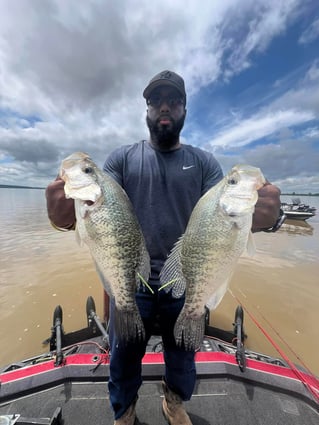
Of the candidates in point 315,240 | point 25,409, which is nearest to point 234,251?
point 25,409

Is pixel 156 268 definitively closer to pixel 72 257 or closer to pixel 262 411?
pixel 262 411

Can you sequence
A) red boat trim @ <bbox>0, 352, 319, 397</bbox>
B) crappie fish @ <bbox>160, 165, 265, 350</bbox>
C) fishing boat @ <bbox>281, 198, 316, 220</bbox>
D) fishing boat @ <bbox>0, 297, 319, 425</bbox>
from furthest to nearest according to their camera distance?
1. fishing boat @ <bbox>281, 198, 316, 220</bbox>
2. red boat trim @ <bbox>0, 352, 319, 397</bbox>
3. fishing boat @ <bbox>0, 297, 319, 425</bbox>
4. crappie fish @ <bbox>160, 165, 265, 350</bbox>

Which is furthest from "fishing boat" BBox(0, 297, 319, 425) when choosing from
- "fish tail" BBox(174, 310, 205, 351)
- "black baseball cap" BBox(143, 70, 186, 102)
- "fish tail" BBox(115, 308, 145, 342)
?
"black baseball cap" BBox(143, 70, 186, 102)

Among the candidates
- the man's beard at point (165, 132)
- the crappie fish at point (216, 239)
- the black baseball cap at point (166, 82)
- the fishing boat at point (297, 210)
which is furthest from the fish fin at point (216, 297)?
the fishing boat at point (297, 210)

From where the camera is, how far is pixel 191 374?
2.49m

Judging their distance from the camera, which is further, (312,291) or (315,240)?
(315,240)

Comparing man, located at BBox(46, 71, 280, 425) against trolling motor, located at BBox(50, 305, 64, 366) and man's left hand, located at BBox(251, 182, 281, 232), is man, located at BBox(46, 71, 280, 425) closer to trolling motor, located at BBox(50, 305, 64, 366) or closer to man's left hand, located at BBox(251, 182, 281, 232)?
man's left hand, located at BBox(251, 182, 281, 232)

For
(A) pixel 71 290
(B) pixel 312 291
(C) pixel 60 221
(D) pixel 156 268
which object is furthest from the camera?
(B) pixel 312 291

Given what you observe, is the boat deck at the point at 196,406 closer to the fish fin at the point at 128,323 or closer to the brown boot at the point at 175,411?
the brown boot at the point at 175,411

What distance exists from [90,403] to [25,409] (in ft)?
2.41

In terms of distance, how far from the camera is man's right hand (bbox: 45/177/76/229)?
6.49 ft

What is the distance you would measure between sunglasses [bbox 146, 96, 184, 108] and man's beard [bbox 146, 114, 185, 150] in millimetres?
164

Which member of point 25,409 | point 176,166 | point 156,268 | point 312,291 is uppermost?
point 176,166

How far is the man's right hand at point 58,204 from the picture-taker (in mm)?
1979
